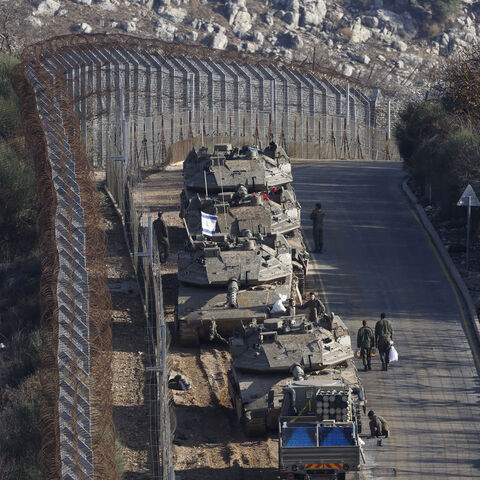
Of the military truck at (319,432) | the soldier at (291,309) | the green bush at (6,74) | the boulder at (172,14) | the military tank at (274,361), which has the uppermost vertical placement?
the boulder at (172,14)

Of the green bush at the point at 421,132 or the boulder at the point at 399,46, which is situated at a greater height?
the boulder at the point at 399,46

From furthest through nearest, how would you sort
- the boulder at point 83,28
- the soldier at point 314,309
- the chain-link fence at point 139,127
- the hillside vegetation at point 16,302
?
the boulder at point 83,28, the soldier at point 314,309, the chain-link fence at point 139,127, the hillside vegetation at point 16,302

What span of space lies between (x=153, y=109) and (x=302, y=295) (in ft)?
63.4

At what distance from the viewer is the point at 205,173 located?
36.9 metres

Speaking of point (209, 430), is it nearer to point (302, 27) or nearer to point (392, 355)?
point (392, 355)

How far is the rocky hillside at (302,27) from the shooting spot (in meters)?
84.4

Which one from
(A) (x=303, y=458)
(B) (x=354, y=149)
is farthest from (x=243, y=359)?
(B) (x=354, y=149)

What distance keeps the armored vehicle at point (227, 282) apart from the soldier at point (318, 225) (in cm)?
454

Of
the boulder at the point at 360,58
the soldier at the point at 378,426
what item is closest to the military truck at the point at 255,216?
the soldier at the point at 378,426

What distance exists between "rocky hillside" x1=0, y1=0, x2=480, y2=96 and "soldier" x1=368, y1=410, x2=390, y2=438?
57.5 metres

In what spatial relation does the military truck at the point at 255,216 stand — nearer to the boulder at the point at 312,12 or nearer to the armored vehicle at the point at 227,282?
the armored vehicle at the point at 227,282

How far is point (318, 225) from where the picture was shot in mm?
36312

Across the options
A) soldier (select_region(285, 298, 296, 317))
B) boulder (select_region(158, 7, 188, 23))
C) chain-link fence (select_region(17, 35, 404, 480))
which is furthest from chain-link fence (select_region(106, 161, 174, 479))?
boulder (select_region(158, 7, 188, 23))

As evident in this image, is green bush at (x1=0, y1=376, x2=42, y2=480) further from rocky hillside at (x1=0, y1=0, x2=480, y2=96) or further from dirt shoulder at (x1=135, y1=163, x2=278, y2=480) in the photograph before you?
rocky hillside at (x1=0, y1=0, x2=480, y2=96)
